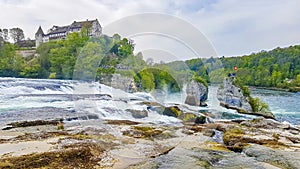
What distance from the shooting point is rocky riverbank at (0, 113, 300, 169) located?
8969 millimetres

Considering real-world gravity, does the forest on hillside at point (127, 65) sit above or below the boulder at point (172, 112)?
above

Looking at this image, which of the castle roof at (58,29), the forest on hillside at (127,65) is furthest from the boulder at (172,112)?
the castle roof at (58,29)

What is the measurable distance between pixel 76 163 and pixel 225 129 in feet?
35.6

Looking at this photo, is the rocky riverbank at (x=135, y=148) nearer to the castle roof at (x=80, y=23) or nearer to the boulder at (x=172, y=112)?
the boulder at (x=172, y=112)

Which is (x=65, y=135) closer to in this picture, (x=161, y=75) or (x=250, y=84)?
(x=161, y=75)

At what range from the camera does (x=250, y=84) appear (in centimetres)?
9081

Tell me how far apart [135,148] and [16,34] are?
11003 cm

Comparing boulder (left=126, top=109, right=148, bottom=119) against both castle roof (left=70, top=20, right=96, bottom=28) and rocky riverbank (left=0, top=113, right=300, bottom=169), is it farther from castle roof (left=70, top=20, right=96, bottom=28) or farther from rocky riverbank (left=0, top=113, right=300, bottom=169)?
castle roof (left=70, top=20, right=96, bottom=28)

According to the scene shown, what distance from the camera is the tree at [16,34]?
104 meters

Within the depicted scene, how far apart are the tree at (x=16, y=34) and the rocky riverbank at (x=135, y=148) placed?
10177cm

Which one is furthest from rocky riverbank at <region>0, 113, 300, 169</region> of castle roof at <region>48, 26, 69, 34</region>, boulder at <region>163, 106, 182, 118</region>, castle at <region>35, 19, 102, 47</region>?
castle roof at <region>48, 26, 69, 34</region>

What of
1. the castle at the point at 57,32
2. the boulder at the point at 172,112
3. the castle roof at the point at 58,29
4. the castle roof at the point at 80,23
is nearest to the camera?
the boulder at the point at 172,112

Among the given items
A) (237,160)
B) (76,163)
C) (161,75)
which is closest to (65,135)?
(76,163)

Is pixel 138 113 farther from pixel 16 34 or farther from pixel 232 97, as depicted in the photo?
pixel 16 34
